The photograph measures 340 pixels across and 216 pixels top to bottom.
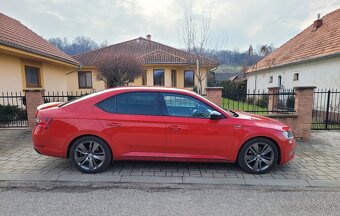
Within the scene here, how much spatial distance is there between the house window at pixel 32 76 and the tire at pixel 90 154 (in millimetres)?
9208

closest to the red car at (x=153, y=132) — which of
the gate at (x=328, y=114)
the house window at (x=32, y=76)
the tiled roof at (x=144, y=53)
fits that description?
the gate at (x=328, y=114)

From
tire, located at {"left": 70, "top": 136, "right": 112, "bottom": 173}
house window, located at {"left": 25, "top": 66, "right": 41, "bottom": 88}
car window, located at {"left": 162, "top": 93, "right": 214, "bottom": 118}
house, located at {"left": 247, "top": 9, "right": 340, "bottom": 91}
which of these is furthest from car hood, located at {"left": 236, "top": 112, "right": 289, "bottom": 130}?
house window, located at {"left": 25, "top": 66, "right": 41, "bottom": 88}

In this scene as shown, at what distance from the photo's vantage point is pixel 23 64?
10.4 metres

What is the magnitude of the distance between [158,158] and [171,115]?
0.83 m

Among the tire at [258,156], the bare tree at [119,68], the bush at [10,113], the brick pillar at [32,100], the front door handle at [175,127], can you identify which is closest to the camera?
the front door handle at [175,127]

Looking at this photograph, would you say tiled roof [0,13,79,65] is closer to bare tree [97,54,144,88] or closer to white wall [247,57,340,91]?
bare tree [97,54,144,88]

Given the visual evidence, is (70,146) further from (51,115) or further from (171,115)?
(171,115)

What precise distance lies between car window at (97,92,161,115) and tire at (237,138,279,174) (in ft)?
5.68

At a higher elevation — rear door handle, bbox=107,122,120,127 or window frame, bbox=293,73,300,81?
window frame, bbox=293,73,300,81

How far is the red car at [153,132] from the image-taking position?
3756 millimetres

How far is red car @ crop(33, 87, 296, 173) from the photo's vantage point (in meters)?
3.76

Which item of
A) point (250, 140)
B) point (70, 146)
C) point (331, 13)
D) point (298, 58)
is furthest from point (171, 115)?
point (331, 13)

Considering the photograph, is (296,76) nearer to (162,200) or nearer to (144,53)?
(144,53)

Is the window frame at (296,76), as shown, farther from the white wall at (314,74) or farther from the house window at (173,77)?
the house window at (173,77)
